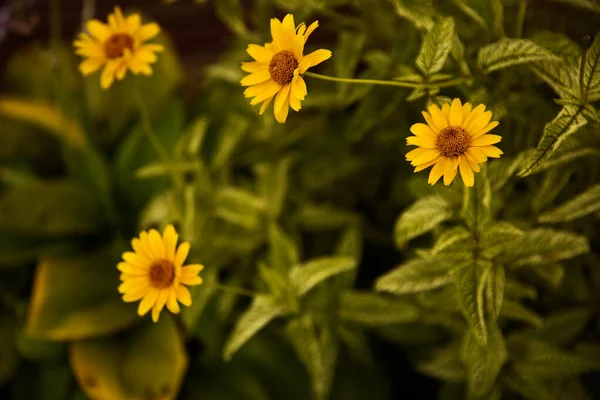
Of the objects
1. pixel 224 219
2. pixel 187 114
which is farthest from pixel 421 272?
pixel 187 114

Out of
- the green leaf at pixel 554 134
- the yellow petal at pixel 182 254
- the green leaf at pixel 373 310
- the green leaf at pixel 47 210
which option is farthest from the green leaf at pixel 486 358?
the green leaf at pixel 47 210

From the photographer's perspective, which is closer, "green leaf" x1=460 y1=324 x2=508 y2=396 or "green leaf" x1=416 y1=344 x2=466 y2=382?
"green leaf" x1=460 y1=324 x2=508 y2=396

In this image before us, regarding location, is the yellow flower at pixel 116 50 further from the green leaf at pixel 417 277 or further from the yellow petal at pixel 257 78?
the green leaf at pixel 417 277

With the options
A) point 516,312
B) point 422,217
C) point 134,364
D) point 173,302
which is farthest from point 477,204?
point 134,364

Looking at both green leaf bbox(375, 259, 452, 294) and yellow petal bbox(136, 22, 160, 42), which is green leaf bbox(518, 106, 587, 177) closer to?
green leaf bbox(375, 259, 452, 294)

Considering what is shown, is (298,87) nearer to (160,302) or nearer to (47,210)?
(160,302)

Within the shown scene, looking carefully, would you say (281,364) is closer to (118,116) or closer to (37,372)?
(37,372)

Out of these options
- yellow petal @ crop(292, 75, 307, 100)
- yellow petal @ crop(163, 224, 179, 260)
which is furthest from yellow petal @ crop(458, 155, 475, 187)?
yellow petal @ crop(163, 224, 179, 260)
